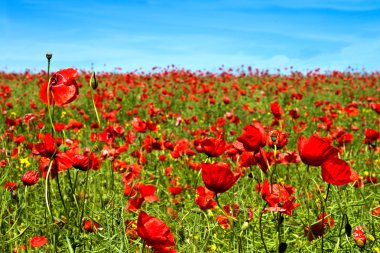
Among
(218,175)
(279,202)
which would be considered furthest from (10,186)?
(279,202)

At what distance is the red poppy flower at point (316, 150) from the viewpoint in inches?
59.1

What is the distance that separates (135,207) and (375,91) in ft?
38.6

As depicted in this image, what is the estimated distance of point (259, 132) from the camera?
1.61m

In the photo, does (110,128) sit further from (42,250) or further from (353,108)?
(353,108)

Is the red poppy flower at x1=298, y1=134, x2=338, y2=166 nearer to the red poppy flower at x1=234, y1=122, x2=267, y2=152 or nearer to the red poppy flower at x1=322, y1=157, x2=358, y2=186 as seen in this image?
the red poppy flower at x1=322, y1=157, x2=358, y2=186

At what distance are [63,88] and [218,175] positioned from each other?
0.69 metres

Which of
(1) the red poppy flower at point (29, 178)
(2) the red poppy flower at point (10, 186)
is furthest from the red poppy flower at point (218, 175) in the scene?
(2) the red poppy flower at point (10, 186)

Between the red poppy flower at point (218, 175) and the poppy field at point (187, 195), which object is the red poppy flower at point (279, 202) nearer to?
the poppy field at point (187, 195)

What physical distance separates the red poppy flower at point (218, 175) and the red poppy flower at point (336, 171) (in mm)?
347

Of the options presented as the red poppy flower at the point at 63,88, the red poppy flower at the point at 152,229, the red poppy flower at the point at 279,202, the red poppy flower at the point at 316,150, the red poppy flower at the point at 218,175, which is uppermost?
the red poppy flower at the point at 63,88

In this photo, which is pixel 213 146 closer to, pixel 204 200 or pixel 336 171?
pixel 204 200

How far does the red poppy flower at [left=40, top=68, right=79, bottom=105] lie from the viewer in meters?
1.58

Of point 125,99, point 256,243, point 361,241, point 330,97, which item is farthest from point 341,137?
point 330,97

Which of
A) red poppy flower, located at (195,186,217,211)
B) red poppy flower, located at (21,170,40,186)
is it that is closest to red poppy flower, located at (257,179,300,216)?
red poppy flower, located at (195,186,217,211)
